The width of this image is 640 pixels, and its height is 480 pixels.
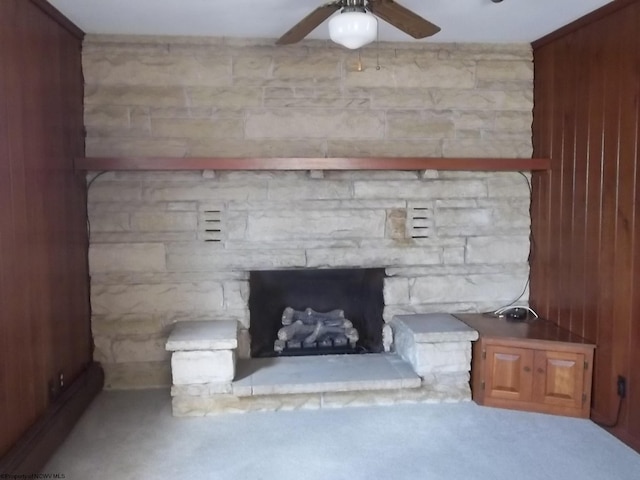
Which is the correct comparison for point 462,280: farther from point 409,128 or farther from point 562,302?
point 409,128

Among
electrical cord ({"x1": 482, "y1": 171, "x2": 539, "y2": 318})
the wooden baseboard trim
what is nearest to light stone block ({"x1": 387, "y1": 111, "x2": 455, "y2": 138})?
electrical cord ({"x1": 482, "y1": 171, "x2": 539, "y2": 318})

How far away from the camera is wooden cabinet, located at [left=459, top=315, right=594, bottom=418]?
2.97m

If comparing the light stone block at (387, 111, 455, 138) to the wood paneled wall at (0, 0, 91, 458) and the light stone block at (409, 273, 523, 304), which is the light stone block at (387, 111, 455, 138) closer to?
the light stone block at (409, 273, 523, 304)

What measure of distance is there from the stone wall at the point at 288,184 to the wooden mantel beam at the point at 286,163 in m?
0.21

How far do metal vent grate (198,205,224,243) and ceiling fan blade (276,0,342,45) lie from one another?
Answer: 116cm

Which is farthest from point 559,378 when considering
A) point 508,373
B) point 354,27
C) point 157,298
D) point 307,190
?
point 157,298

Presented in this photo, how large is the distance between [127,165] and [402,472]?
218cm

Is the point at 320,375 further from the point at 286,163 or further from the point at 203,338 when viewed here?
the point at 286,163

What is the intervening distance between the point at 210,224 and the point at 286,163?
2.16 ft

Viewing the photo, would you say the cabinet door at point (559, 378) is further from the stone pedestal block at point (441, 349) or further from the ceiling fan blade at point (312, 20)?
the ceiling fan blade at point (312, 20)

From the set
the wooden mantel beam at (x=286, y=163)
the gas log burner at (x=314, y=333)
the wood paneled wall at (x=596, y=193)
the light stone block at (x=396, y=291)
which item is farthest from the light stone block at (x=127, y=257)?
the wood paneled wall at (x=596, y=193)

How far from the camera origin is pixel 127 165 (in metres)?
3.11

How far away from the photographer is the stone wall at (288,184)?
335 centimetres

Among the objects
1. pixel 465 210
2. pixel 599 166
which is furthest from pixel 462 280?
pixel 599 166
